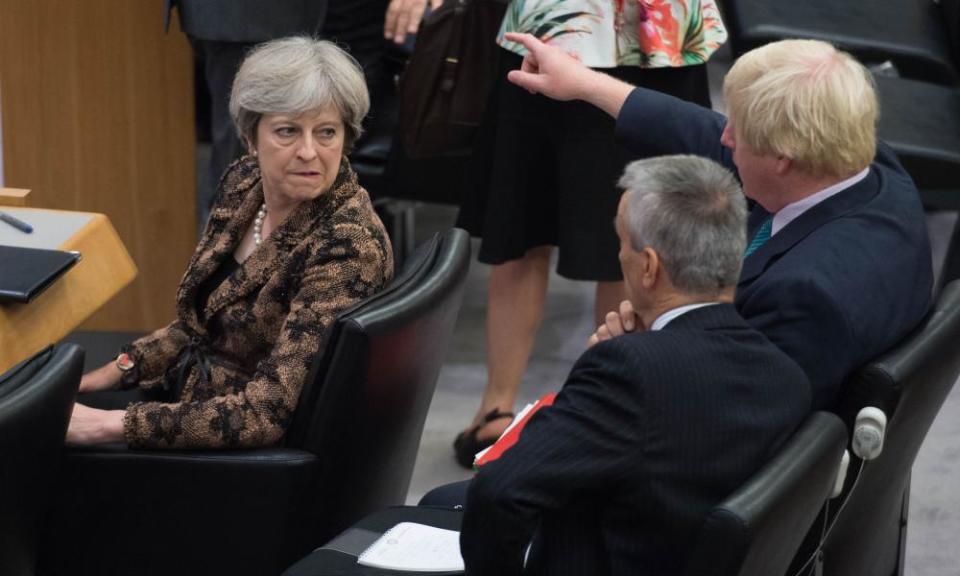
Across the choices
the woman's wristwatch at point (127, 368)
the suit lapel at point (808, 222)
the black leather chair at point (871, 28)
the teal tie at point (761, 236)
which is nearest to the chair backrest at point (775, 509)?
the suit lapel at point (808, 222)

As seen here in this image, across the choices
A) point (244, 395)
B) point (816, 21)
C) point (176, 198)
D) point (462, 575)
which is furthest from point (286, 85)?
point (816, 21)

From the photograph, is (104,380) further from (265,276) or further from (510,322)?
(510,322)

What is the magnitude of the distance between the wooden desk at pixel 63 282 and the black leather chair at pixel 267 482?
8.3 inches

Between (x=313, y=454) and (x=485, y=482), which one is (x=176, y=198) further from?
(x=485, y=482)

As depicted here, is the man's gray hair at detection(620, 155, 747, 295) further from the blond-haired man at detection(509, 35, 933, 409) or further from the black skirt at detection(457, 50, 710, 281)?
the black skirt at detection(457, 50, 710, 281)

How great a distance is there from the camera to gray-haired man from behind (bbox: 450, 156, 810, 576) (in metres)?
1.79

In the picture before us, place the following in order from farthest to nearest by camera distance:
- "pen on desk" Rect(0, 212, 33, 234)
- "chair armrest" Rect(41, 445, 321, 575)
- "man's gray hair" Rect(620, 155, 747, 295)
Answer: "pen on desk" Rect(0, 212, 33, 234) < "chair armrest" Rect(41, 445, 321, 575) < "man's gray hair" Rect(620, 155, 747, 295)

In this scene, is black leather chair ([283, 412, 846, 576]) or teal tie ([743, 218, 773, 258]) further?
teal tie ([743, 218, 773, 258])

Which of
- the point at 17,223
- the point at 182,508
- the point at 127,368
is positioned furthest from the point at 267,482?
the point at 17,223

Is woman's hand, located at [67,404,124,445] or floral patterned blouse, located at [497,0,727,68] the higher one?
floral patterned blouse, located at [497,0,727,68]

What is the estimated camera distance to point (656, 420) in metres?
1.78

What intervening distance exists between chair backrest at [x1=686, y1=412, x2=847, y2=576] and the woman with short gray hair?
806 mm

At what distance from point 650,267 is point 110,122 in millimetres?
2490

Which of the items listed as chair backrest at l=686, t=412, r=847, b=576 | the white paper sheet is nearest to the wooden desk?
the white paper sheet
